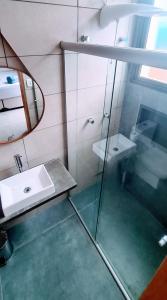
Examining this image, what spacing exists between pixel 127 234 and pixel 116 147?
0.92 m

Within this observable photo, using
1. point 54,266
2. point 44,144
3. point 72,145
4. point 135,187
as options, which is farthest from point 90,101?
point 54,266

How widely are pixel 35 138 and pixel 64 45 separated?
726mm

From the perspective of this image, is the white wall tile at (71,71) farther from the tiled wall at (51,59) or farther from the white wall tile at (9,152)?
the white wall tile at (9,152)

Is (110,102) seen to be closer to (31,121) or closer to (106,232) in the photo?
(31,121)

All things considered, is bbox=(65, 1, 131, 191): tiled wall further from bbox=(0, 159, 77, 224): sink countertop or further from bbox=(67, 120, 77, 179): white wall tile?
bbox=(0, 159, 77, 224): sink countertop

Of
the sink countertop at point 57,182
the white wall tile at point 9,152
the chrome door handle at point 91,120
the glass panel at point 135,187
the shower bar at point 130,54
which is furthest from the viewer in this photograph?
the chrome door handle at point 91,120

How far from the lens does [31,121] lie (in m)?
1.39

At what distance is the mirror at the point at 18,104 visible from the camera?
1167 millimetres

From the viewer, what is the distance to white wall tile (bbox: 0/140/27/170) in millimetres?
1363

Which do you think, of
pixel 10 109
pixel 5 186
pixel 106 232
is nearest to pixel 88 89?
pixel 10 109

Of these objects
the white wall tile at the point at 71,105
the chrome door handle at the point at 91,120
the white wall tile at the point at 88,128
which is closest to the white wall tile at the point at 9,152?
the white wall tile at the point at 71,105

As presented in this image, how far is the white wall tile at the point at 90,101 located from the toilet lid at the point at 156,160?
0.66 meters

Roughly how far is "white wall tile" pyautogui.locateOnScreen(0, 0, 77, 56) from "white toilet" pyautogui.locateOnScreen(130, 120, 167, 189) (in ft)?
3.54

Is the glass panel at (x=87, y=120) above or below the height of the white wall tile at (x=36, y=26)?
below
